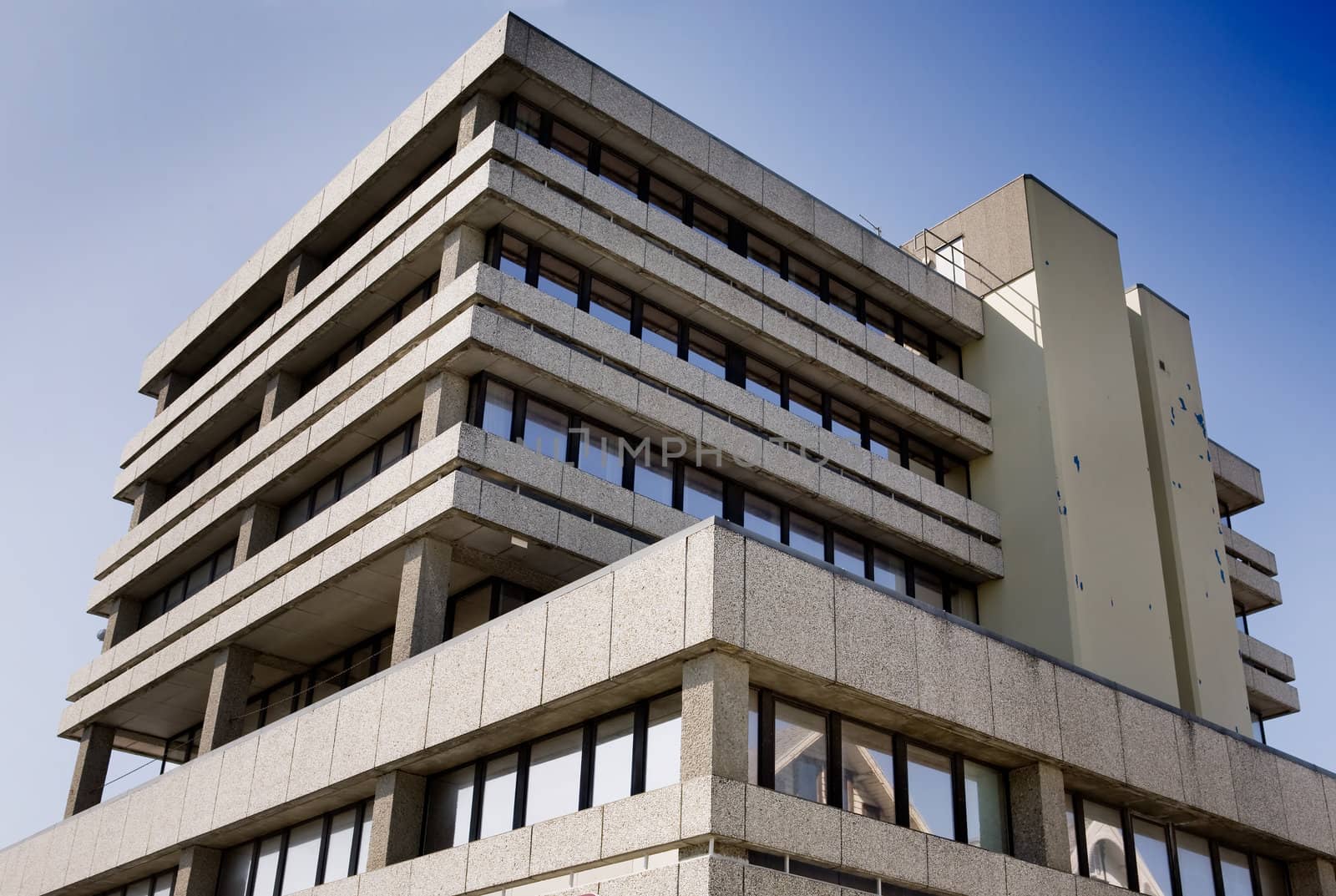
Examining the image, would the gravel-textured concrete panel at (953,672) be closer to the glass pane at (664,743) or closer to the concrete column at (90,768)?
the glass pane at (664,743)

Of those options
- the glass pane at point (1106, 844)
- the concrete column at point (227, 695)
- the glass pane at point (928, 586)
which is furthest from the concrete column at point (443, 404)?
the glass pane at point (1106, 844)

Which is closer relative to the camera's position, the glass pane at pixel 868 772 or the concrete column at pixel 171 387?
the glass pane at pixel 868 772

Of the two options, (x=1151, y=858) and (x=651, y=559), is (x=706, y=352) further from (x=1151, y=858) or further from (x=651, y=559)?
(x=1151, y=858)

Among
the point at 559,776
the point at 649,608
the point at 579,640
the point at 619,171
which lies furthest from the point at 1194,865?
the point at 619,171

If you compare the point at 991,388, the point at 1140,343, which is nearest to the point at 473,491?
the point at 991,388

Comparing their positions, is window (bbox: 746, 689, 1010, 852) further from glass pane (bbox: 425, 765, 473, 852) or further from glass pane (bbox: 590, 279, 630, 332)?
glass pane (bbox: 590, 279, 630, 332)

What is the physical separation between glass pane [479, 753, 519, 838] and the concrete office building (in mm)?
71

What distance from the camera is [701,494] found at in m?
30.9

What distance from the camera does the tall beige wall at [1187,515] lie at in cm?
3716

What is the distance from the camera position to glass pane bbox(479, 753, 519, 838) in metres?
20.7

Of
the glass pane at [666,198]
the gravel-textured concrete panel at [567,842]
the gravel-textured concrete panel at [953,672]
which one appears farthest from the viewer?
the glass pane at [666,198]

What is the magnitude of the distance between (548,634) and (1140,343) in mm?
27624

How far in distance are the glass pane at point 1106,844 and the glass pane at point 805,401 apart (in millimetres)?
14273

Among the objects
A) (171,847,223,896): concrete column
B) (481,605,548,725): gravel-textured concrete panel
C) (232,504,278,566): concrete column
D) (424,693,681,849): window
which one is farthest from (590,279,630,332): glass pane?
(171,847,223,896): concrete column
